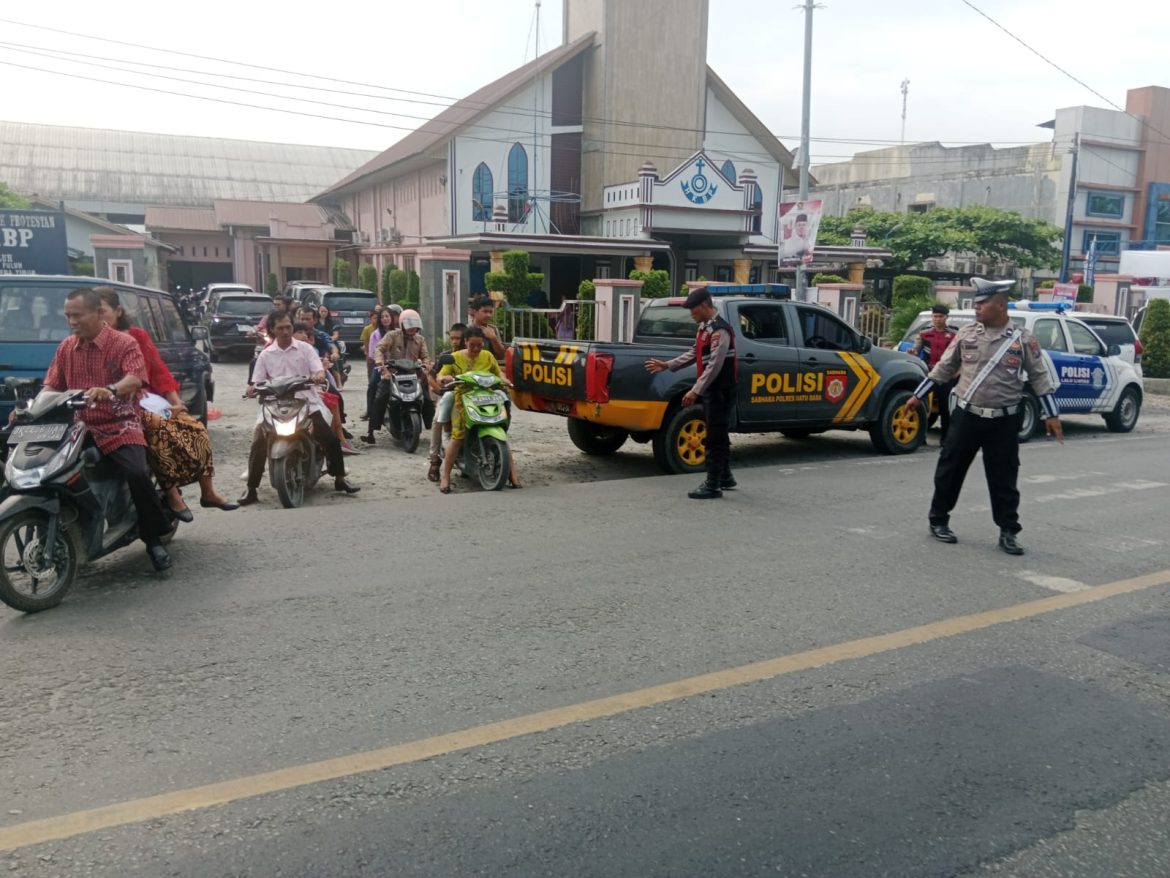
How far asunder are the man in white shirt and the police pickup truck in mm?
2450

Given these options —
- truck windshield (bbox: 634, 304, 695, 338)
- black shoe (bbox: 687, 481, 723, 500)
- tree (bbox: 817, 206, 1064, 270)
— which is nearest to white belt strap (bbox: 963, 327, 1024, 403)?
black shoe (bbox: 687, 481, 723, 500)

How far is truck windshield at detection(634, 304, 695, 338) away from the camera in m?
10.7

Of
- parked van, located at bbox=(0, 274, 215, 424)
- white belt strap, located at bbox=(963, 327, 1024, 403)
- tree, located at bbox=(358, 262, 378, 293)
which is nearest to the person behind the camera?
white belt strap, located at bbox=(963, 327, 1024, 403)

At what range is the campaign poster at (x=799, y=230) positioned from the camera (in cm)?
1689

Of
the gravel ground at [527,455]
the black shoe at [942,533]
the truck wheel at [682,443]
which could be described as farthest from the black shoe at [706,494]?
the black shoe at [942,533]

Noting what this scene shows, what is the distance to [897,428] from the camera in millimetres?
11734

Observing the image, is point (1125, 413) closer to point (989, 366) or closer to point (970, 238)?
point (989, 366)

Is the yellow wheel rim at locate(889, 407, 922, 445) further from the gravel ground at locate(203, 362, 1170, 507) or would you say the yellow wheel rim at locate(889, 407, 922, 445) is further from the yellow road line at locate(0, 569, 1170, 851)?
the yellow road line at locate(0, 569, 1170, 851)

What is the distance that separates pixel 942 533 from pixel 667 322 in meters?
4.54

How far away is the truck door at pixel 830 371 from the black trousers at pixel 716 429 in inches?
94.6

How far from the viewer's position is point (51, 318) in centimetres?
861

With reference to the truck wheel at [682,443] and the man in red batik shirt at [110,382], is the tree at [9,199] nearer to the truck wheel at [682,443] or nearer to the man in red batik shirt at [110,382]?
the truck wheel at [682,443]

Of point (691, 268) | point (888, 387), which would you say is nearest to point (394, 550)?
point (888, 387)

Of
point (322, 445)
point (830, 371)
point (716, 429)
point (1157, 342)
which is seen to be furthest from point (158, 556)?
point (1157, 342)
